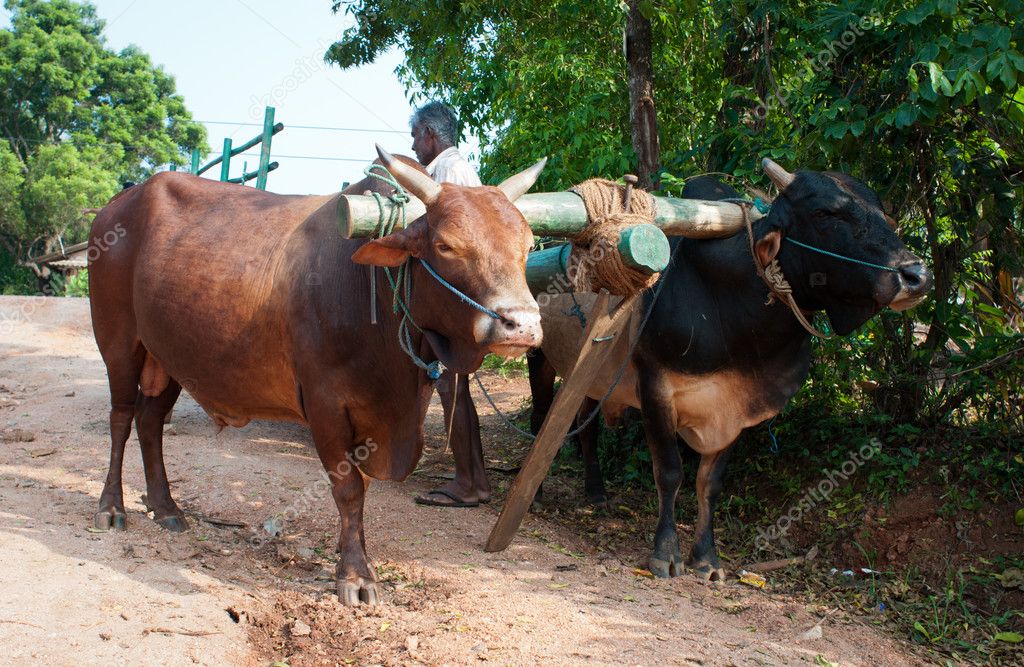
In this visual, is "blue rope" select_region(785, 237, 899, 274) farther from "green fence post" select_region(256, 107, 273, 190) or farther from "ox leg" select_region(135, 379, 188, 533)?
"green fence post" select_region(256, 107, 273, 190)

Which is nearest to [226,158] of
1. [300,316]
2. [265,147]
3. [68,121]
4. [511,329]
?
[265,147]

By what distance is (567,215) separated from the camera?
396 centimetres

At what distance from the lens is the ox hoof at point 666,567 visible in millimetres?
4629

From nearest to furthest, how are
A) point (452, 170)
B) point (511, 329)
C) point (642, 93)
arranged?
1. point (511, 329)
2. point (452, 170)
3. point (642, 93)

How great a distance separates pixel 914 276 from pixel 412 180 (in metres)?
2.30

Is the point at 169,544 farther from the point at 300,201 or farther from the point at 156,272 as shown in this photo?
the point at 300,201

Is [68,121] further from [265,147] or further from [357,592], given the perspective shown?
[357,592]

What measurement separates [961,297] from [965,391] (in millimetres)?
1205

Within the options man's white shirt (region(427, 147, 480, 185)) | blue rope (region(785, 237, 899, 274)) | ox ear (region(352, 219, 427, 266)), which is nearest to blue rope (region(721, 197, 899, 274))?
blue rope (region(785, 237, 899, 274))

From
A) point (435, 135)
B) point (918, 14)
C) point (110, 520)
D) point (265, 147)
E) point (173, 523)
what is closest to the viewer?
point (918, 14)

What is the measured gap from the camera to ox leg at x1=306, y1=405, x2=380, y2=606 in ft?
12.7

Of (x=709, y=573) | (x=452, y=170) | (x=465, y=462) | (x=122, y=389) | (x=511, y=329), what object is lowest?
(x=709, y=573)

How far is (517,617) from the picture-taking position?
12.5ft

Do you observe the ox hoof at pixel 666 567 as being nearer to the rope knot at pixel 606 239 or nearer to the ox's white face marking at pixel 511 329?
the rope knot at pixel 606 239
